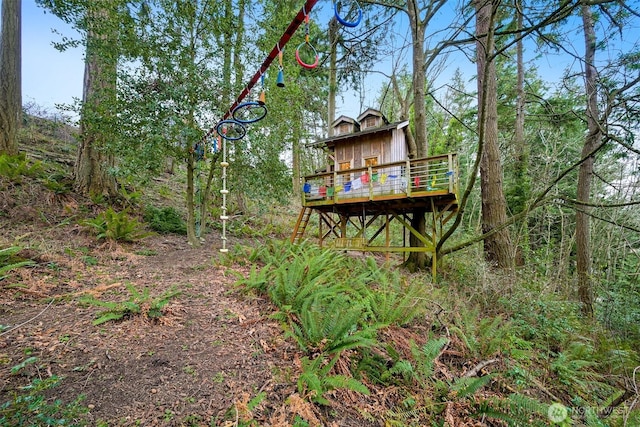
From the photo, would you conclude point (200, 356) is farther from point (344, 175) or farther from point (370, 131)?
point (370, 131)

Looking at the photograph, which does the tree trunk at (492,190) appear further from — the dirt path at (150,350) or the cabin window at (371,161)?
the dirt path at (150,350)

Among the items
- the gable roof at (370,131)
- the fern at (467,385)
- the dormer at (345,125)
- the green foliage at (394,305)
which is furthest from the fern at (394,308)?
the dormer at (345,125)

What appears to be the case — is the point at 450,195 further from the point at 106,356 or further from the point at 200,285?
the point at 106,356

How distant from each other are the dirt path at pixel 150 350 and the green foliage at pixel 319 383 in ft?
0.45

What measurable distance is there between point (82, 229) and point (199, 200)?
217 centimetres

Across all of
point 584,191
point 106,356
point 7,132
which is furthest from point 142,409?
point 584,191

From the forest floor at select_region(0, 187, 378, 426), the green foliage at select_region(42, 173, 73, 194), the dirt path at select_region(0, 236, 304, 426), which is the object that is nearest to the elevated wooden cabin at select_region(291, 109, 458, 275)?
the forest floor at select_region(0, 187, 378, 426)

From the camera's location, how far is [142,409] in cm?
177

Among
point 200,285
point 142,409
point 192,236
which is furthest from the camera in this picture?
point 192,236

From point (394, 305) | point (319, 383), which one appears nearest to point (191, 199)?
point (394, 305)

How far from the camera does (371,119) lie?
8.59 metres

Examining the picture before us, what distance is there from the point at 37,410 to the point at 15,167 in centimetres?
668

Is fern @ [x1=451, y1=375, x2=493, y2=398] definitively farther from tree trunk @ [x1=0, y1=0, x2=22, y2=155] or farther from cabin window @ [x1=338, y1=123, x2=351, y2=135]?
tree trunk @ [x1=0, y1=0, x2=22, y2=155]

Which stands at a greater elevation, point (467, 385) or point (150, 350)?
point (150, 350)
